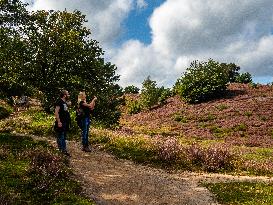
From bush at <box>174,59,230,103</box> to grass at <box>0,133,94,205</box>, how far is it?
4256 centimetres

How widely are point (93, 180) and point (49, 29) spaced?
20131 mm

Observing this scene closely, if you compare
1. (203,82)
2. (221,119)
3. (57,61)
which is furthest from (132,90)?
(57,61)

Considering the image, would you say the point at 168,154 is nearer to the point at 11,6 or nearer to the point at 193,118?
the point at 11,6

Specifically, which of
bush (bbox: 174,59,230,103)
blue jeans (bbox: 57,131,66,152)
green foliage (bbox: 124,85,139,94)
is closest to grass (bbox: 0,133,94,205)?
blue jeans (bbox: 57,131,66,152)

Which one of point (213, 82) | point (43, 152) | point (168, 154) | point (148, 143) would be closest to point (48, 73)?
point (148, 143)

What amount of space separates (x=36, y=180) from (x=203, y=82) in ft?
151

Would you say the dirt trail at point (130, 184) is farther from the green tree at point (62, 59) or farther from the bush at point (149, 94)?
the bush at point (149, 94)

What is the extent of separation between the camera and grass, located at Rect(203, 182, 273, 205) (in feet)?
45.3

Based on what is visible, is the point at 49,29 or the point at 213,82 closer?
the point at 49,29

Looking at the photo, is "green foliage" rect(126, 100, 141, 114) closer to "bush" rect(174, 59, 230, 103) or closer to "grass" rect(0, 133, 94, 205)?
"bush" rect(174, 59, 230, 103)

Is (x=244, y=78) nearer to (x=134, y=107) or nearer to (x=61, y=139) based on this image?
(x=134, y=107)

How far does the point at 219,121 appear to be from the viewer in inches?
1893

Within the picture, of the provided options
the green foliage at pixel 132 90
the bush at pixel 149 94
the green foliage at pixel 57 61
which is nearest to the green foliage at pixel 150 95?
the bush at pixel 149 94

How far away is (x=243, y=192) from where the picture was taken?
14.9 m
